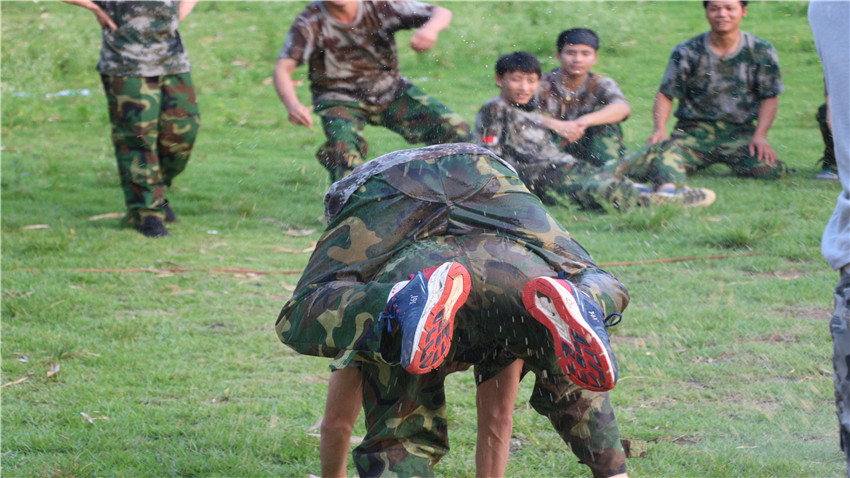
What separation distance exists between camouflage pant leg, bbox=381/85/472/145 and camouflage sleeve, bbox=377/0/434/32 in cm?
47

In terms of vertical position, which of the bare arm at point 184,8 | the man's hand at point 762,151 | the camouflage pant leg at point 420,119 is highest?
the bare arm at point 184,8

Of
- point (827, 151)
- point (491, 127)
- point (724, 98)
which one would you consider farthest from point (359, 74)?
point (827, 151)

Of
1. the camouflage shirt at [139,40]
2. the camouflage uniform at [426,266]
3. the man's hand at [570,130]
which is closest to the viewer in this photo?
the camouflage uniform at [426,266]

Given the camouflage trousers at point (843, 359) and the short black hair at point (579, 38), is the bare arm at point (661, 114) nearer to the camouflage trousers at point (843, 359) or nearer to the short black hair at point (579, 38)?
the short black hair at point (579, 38)

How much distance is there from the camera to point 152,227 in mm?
6512

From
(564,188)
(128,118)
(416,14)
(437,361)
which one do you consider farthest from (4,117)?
(437,361)

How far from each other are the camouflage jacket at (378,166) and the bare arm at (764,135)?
5173 millimetres

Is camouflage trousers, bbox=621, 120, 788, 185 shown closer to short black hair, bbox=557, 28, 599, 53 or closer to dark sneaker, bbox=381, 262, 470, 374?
short black hair, bbox=557, 28, 599, 53

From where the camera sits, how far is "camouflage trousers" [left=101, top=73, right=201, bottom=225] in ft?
21.1

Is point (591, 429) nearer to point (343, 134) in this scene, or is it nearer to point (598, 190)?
point (343, 134)

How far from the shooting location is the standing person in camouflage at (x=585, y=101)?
7.33 m

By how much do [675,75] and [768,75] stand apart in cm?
74

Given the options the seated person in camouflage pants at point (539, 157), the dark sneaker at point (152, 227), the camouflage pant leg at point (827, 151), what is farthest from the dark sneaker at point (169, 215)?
the camouflage pant leg at point (827, 151)

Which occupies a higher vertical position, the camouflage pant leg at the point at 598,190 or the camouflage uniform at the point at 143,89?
the camouflage uniform at the point at 143,89
